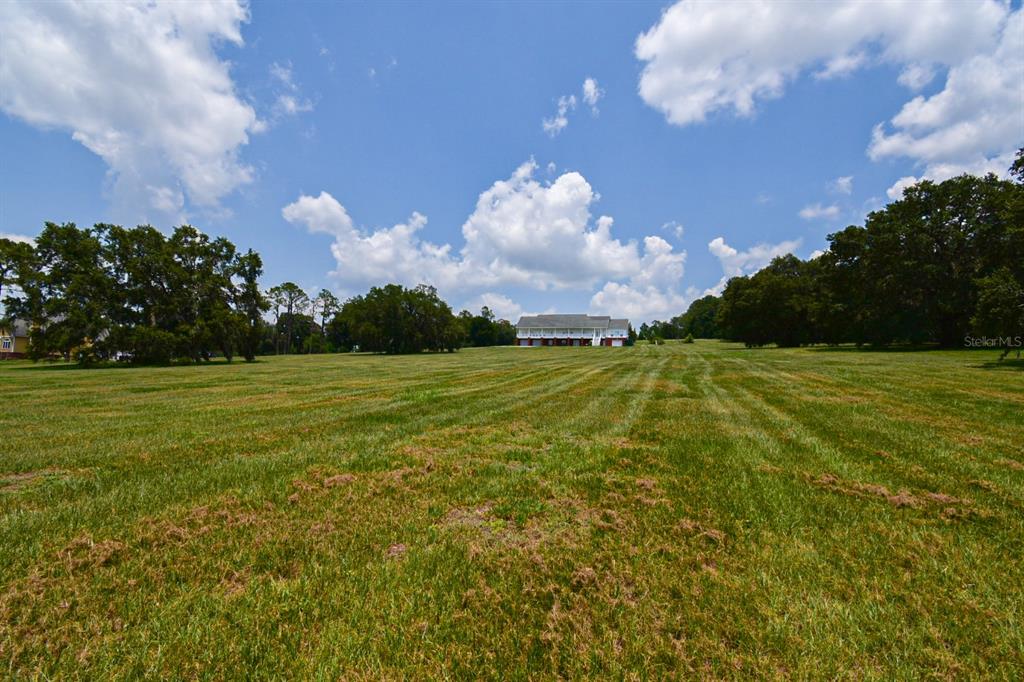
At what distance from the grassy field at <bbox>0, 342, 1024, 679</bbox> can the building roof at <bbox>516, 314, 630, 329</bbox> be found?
98.1 meters

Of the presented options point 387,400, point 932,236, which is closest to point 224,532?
point 387,400

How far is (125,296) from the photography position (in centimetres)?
3331

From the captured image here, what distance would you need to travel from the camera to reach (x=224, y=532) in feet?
12.7

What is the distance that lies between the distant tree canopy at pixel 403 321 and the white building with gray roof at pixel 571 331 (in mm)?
41174

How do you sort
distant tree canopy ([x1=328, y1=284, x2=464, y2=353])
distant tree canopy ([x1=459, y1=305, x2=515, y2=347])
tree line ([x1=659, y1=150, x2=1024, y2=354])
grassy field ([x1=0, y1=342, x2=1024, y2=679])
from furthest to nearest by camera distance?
distant tree canopy ([x1=459, y1=305, x2=515, y2=347]), distant tree canopy ([x1=328, y1=284, x2=464, y2=353]), tree line ([x1=659, y1=150, x2=1024, y2=354]), grassy field ([x1=0, y1=342, x2=1024, y2=679])

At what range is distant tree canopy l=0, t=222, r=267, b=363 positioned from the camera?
30.7m

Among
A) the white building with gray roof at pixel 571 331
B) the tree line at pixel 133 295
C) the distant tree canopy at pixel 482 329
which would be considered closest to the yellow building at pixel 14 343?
the tree line at pixel 133 295

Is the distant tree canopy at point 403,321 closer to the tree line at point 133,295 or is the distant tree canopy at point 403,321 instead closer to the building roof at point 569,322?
the tree line at point 133,295

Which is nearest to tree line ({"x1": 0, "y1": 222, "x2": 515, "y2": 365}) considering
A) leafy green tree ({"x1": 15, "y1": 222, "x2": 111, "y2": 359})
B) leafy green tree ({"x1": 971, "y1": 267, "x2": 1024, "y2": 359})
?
leafy green tree ({"x1": 15, "y1": 222, "x2": 111, "y2": 359})

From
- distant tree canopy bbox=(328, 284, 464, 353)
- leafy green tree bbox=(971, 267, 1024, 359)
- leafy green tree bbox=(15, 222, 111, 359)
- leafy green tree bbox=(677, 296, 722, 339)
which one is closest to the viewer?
leafy green tree bbox=(971, 267, 1024, 359)

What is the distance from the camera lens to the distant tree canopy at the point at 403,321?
62.1 m

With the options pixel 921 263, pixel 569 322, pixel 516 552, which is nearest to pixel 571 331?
pixel 569 322

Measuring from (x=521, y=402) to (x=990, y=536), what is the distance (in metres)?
9.17

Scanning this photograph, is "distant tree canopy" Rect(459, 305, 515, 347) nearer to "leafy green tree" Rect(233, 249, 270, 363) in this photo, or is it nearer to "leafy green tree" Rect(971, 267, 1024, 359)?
"leafy green tree" Rect(233, 249, 270, 363)
